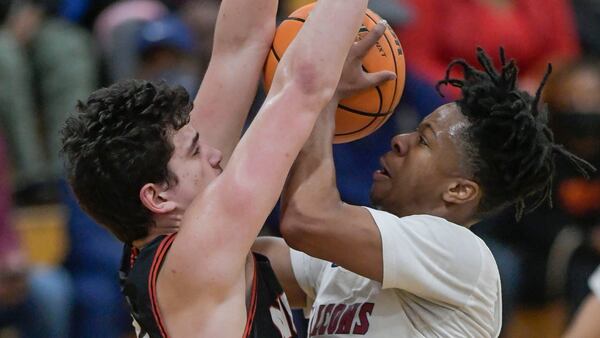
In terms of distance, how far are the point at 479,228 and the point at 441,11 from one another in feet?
3.87

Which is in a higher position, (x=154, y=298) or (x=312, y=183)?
(x=312, y=183)

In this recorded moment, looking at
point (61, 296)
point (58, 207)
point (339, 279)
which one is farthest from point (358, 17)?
point (58, 207)

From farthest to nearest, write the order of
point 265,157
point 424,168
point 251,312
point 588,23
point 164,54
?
point 588,23 < point 164,54 < point 424,168 < point 251,312 < point 265,157

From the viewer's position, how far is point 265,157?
3.57 metres

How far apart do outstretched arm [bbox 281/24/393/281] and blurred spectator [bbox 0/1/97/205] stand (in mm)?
3571

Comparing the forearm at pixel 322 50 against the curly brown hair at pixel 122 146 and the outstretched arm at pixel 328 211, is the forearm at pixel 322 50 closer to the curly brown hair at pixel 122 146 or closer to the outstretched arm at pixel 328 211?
the outstretched arm at pixel 328 211

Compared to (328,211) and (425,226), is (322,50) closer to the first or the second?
(328,211)

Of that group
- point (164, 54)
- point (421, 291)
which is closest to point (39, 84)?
point (164, 54)

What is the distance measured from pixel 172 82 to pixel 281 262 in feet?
8.45

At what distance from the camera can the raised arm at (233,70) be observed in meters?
4.00

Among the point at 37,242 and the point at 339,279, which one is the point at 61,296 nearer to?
the point at 37,242

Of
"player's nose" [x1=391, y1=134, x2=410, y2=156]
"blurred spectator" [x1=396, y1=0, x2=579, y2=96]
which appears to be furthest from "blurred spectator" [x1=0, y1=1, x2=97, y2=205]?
"player's nose" [x1=391, y1=134, x2=410, y2=156]

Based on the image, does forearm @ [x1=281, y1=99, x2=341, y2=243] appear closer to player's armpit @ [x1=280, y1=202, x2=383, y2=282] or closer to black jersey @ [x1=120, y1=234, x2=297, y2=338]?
player's armpit @ [x1=280, y1=202, x2=383, y2=282]

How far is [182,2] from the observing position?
7746 millimetres
